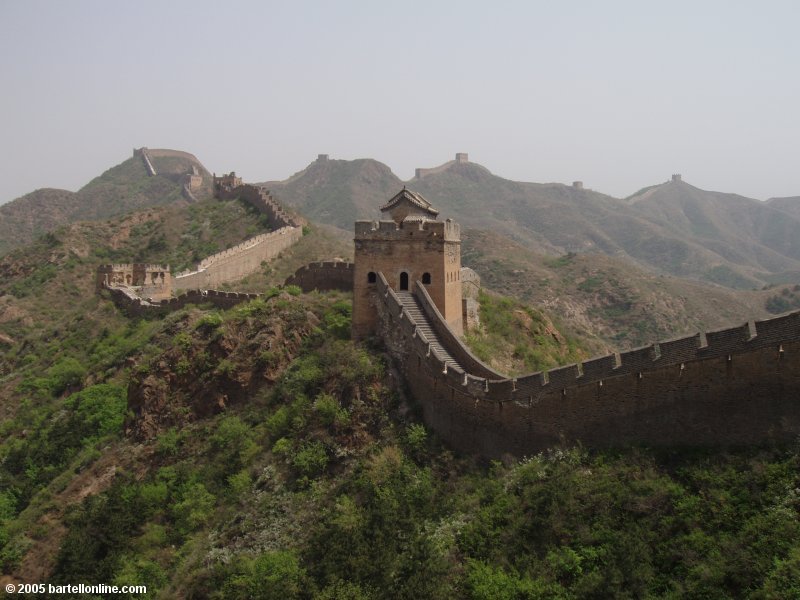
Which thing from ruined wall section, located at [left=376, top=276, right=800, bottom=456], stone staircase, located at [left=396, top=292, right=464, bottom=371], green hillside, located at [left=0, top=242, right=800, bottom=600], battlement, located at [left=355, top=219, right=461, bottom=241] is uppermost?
battlement, located at [left=355, top=219, right=461, bottom=241]

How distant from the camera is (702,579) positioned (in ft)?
31.6

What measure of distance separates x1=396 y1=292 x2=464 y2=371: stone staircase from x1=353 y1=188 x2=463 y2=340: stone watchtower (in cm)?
57

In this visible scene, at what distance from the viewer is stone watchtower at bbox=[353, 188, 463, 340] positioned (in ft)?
67.2

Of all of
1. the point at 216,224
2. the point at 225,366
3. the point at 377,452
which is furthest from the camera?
the point at 216,224

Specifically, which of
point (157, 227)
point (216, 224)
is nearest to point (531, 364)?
point (216, 224)

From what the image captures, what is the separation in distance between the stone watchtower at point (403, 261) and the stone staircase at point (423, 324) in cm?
57

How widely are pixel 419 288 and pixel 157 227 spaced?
40452 mm

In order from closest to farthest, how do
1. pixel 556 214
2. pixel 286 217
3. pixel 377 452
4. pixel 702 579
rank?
pixel 702 579, pixel 377 452, pixel 286 217, pixel 556 214

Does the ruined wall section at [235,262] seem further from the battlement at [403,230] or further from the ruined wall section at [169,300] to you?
the battlement at [403,230]

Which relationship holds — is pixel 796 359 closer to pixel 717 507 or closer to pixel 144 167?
pixel 717 507

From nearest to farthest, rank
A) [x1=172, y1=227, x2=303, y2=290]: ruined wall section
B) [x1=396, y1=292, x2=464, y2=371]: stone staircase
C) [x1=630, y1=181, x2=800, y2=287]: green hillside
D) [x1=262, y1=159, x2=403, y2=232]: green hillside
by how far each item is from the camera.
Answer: [x1=396, y1=292, x2=464, y2=371]: stone staircase < [x1=172, y1=227, x2=303, y2=290]: ruined wall section < [x1=262, y1=159, x2=403, y2=232]: green hillside < [x1=630, y1=181, x2=800, y2=287]: green hillside

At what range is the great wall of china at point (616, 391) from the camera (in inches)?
437

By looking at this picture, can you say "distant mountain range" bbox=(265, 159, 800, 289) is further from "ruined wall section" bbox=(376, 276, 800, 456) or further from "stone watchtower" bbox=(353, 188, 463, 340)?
"ruined wall section" bbox=(376, 276, 800, 456)

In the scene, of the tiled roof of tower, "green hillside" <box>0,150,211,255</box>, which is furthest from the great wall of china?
"green hillside" <box>0,150,211,255</box>
